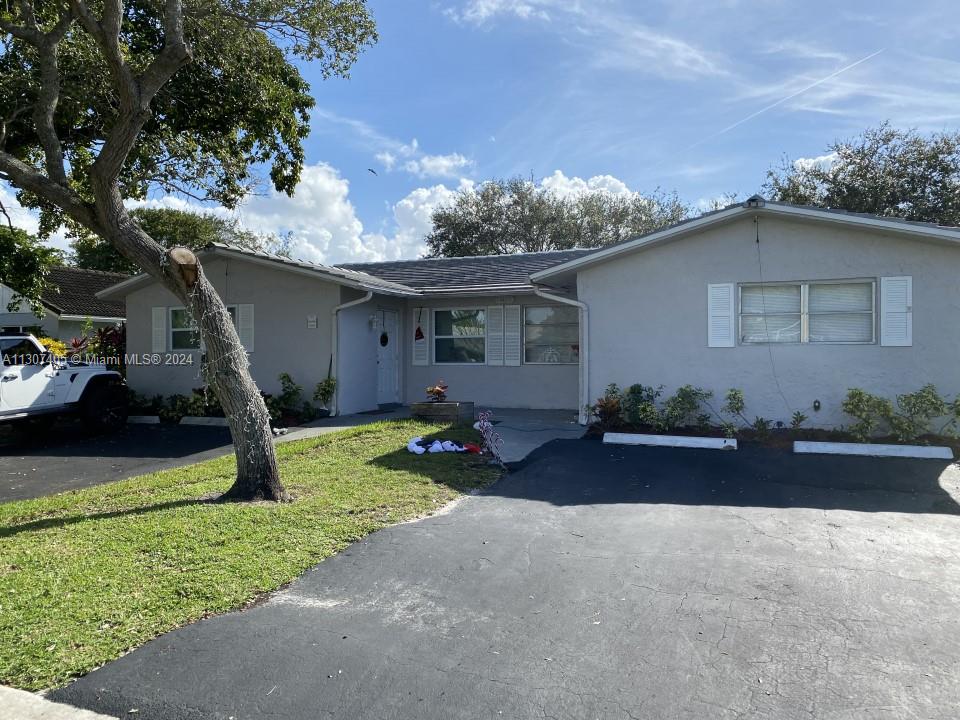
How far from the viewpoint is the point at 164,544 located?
209 inches

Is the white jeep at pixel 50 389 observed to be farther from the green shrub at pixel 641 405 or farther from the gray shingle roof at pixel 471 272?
the green shrub at pixel 641 405

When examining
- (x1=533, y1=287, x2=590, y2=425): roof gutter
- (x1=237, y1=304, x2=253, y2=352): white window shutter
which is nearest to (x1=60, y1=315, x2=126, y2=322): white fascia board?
(x1=237, y1=304, x2=253, y2=352): white window shutter

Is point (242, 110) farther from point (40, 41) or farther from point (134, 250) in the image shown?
point (134, 250)

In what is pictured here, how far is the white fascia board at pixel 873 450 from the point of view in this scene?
8.70 meters

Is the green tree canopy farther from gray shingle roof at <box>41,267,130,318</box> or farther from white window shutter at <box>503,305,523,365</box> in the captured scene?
white window shutter at <box>503,305,523,365</box>

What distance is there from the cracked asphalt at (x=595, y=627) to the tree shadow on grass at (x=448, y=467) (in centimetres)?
122

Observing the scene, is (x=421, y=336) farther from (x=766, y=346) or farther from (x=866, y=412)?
(x=866, y=412)

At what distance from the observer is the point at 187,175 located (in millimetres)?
12648

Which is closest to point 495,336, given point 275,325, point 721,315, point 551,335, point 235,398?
point 551,335

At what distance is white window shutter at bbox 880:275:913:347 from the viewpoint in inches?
381

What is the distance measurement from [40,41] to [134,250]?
11.5 feet

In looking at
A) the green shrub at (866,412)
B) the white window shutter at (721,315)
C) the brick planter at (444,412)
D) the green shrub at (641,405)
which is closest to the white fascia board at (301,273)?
the brick planter at (444,412)

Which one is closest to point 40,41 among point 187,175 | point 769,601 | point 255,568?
point 187,175

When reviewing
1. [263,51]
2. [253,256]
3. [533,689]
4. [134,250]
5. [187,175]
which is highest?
[263,51]
